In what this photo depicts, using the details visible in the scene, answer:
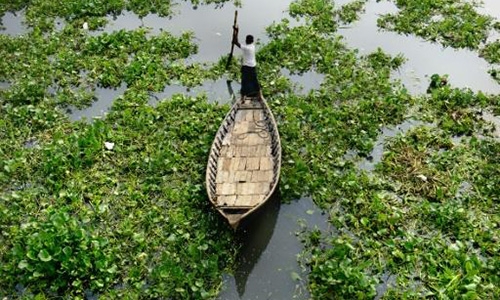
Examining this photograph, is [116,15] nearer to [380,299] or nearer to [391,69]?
[391,69]

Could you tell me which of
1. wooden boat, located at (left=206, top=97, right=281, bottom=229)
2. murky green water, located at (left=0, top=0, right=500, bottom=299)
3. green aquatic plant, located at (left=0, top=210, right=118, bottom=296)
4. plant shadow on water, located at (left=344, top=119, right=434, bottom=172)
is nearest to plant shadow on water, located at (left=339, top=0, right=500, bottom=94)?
murky green water, located at (left=0, top=0, right=500, bottom=299)

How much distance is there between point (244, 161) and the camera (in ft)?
31.0

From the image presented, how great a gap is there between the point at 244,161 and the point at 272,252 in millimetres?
1883

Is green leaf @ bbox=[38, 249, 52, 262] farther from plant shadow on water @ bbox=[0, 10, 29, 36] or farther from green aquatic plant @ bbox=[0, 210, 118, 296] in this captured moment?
plant shadow on water @ bbox=[0, 10, 29, 36]

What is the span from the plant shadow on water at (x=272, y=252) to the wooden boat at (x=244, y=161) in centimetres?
37

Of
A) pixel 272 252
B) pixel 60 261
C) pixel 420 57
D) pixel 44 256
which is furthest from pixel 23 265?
pixel 420 57

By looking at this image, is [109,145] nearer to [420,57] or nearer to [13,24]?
[13,24]

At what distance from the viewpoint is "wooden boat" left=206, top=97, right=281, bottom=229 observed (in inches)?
332

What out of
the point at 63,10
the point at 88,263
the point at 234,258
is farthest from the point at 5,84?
the point at 234,258

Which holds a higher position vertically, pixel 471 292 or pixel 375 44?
pixel 375 44

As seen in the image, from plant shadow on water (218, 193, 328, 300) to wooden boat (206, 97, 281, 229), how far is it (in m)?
0.37

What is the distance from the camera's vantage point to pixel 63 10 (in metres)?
14.8

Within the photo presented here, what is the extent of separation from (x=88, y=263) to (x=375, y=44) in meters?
9.80

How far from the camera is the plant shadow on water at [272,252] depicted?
7.90m
